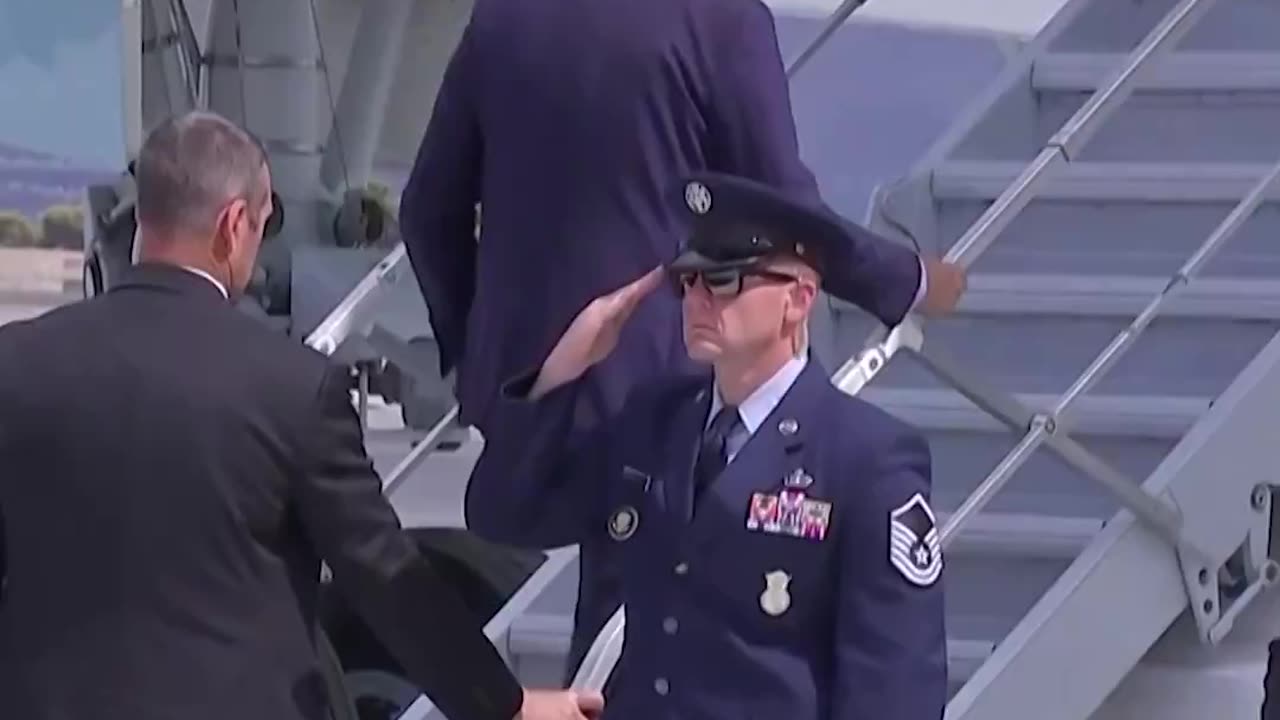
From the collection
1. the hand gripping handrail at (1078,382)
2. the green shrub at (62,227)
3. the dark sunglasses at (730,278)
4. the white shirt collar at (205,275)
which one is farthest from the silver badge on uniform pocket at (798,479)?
the green shrub at (62,227)

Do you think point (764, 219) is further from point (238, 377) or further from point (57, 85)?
point (57, 85)

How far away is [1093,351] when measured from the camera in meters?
3.98

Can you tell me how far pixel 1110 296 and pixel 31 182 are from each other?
3.32 metres

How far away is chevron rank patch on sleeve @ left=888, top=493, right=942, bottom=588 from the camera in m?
2.20

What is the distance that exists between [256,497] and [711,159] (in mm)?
644

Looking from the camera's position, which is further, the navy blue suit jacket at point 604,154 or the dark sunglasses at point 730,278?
the navy blue suit jacket at point 604,154

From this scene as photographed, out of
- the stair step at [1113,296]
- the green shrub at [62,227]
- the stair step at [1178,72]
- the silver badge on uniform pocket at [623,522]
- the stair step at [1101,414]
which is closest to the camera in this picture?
the silver badge on uniform pocket at [623,522]

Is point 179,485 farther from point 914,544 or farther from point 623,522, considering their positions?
point 914,544

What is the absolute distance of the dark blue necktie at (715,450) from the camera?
233cm

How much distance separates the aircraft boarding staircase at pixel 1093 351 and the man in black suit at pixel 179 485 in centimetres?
90

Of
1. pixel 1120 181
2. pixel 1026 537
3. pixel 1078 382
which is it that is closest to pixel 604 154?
pixel 1078 382

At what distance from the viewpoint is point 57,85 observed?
596cm

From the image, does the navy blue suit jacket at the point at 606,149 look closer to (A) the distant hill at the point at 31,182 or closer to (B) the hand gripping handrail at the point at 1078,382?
(B) the hand gripping handrail at the point at 1078,382

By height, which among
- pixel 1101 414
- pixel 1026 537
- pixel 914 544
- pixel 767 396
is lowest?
pixel 1026 537
